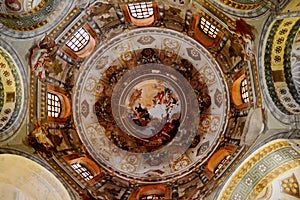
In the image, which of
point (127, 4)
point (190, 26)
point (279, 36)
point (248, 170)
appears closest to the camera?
point (279, 36)

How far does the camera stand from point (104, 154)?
27.4 metres

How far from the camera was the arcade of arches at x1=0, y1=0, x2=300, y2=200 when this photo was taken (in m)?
20.5

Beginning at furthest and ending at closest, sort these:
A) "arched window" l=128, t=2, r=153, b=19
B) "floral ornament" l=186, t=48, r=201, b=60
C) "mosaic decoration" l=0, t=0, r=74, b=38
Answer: "floral ornament" l=186, t=48, r=201, b=60, "arched window" l=128, t=2, r=153, b=19, "mosaic decoration" l=0, t=0, r=74, b=38

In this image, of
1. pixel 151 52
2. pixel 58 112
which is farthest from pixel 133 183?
pixel 151 52

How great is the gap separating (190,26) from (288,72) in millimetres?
6894

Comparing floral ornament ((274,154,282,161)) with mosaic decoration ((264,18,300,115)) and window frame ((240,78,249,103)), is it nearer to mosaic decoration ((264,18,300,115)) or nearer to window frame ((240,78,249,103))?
mosaic decoration ((264,18,300,115))

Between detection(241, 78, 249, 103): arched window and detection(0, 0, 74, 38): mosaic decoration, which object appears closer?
detection(0, 0, 74, 38): mosaic decoration

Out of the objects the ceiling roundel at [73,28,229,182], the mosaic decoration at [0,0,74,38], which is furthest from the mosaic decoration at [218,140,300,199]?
the mosaic decoration at [0,0,74,38]

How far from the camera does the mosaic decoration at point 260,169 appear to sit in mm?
20312

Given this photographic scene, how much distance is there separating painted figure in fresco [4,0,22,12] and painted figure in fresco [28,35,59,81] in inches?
96.4

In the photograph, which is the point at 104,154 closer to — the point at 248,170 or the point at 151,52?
the point at 151,52

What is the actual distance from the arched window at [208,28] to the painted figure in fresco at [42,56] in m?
7.82

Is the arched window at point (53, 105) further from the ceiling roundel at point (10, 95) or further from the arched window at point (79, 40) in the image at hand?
the arched window at point (79, 40)

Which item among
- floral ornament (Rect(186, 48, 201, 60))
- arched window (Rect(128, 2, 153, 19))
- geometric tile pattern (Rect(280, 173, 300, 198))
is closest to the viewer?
geometric tile pattern (Rect(280, 173, 300, 198))
